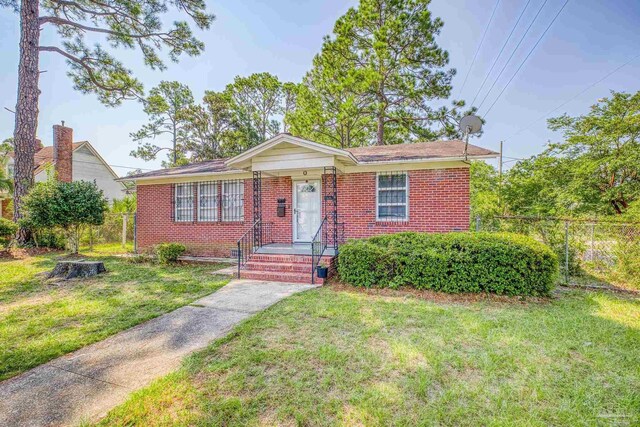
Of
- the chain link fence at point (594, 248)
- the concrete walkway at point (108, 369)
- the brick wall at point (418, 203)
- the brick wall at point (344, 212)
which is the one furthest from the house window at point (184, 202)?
the chain link fence at point (594, 248)

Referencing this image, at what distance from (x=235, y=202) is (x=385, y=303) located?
23.7 feet

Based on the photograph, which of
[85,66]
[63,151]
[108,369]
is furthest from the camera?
[63,151]

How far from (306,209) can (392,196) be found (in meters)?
2.91

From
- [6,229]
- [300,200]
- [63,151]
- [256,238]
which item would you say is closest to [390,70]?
[300,200]

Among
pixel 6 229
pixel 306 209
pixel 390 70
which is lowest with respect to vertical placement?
pixel 6 229

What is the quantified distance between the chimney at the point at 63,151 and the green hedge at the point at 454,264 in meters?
23.4

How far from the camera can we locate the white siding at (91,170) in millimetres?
23484

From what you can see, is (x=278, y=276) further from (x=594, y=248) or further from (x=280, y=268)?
(x=594, y=248)

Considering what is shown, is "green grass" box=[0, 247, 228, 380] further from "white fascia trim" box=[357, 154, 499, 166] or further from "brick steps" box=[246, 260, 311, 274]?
"white fascia trim" box=[357, 154, 499, 166]

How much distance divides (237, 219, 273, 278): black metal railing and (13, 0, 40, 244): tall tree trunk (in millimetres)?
10553

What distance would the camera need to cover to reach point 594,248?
7398 millimetres

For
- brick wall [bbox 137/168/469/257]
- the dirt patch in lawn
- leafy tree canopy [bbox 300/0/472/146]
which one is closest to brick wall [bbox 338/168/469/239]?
brick wall [bbox 137/168/469/257]

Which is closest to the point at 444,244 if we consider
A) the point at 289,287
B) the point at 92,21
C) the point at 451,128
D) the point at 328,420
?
the point at 289,287

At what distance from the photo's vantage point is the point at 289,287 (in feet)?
22.2
